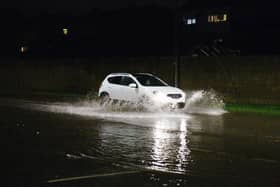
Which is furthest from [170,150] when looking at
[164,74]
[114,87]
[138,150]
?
[164,74]

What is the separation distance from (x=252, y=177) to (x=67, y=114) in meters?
14.1

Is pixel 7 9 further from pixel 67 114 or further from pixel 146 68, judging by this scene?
pixel 67 114

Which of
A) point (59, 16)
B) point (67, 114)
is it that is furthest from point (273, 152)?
point (59, 16)

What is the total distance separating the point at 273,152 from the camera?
13.5m

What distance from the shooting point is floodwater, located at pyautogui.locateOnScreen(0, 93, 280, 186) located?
394 inches

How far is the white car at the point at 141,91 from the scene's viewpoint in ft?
81.1

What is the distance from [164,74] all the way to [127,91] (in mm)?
8365

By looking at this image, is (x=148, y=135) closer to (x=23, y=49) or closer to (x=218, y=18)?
(x=23, y=49)

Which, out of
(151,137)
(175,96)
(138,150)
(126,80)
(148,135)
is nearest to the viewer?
(138,150)

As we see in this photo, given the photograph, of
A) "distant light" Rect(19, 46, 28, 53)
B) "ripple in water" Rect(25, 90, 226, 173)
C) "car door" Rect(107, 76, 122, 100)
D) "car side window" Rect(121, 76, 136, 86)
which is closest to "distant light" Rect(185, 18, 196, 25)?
"distant light" Rect(19, 46, 28, 53)

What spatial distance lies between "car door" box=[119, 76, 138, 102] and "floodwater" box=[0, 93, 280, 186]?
277 cm

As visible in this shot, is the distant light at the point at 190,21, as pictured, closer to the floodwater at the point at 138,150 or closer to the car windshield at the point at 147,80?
the car windshield at the point at 147,80

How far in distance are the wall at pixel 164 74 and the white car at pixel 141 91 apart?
17.3 ft

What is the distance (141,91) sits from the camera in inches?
992
